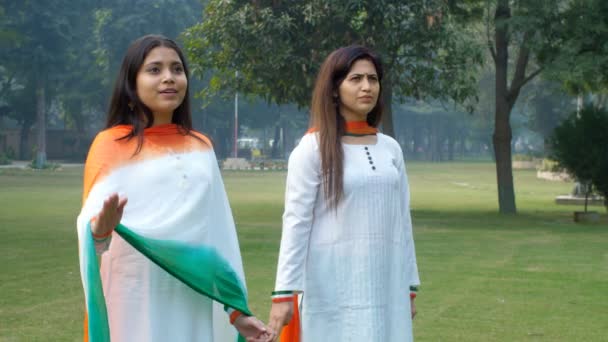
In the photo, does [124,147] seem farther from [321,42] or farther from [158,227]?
[321,42]

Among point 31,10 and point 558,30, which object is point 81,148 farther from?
point 558,30

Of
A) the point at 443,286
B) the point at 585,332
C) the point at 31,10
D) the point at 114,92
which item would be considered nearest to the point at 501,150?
the point at 443,286

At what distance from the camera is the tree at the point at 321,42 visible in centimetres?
1925

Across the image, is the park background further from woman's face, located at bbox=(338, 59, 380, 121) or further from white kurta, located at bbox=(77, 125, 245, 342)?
white kurta, located at bbox=(77, 125, 245, 342)

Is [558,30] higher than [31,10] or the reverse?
the reverse

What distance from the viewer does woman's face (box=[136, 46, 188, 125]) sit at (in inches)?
164

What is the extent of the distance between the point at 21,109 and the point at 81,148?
19.7 ft

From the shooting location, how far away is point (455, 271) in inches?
488

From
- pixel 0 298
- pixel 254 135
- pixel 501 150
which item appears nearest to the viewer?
pixel 0 298

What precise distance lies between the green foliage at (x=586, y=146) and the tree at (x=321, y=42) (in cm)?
261

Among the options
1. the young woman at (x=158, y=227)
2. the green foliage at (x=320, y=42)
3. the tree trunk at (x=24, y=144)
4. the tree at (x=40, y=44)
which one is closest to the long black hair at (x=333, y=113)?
the young woman at (x=158, y=227)

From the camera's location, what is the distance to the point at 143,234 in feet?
13.2

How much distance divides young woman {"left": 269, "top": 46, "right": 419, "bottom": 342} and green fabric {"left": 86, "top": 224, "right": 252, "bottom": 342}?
22 centimetres

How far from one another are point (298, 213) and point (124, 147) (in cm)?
75
